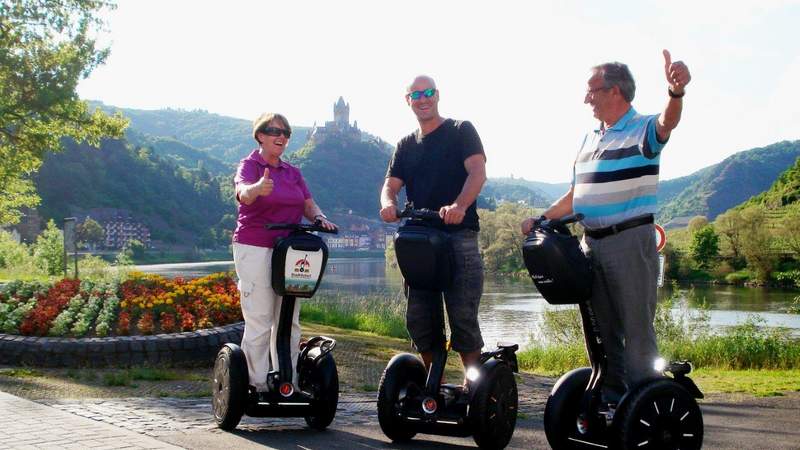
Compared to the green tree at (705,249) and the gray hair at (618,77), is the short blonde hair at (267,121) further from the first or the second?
the green tree at (705,249)

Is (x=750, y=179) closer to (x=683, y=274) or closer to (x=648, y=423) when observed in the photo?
(x=683, y=274)

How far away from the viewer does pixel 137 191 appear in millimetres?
108750

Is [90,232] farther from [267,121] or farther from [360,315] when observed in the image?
[267,121]

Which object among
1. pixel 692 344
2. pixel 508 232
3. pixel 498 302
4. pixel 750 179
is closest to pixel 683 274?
pixel 508 232

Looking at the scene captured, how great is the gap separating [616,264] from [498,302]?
95.6 feet

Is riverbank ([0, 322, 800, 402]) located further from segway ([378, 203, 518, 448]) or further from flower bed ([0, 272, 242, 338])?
segway ([378, 203, 518, 448])

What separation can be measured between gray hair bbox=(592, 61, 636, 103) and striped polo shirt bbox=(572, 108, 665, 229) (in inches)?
Result: 3.4

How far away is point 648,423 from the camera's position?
339 cm

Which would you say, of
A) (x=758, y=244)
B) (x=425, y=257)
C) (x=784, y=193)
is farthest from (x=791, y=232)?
(x=425, y=257)

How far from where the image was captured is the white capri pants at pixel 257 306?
4.62 m

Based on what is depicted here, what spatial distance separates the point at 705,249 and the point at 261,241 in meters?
59.3

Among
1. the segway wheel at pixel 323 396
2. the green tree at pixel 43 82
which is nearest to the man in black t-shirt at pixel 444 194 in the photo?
the segway wheel at pixel 323 396

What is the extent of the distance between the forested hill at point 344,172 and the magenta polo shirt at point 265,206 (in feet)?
397

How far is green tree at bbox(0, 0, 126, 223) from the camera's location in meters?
19.5
